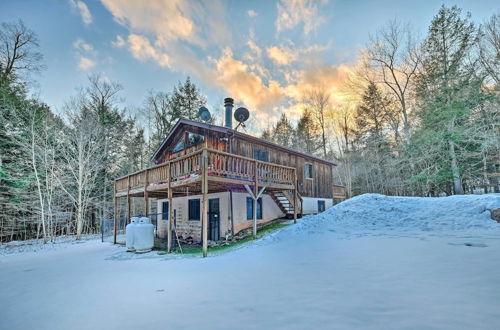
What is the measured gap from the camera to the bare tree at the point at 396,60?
19.8m

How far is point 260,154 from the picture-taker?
13164 mm

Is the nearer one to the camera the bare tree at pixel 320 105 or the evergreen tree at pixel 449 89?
the evergreen tree at pixel 449 89

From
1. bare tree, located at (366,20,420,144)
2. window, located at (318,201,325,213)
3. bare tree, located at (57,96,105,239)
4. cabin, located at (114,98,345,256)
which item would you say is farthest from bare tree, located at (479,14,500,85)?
bare tree, located at (57,96,105,239)

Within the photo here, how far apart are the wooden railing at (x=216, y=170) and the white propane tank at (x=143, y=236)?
1819 millimetres

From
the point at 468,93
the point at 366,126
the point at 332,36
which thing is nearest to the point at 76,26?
the point at 332,36

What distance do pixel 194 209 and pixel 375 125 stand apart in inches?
865

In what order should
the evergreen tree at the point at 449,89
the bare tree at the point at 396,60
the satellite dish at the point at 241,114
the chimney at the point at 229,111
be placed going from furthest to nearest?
the bare tree at the point at 396,60 → the evergreen tree at the point at 449,89 → the satellite dish at the point at 241,114 → the chimney at the point at 229,111

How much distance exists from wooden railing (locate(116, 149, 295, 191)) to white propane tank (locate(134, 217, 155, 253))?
1.82 meters

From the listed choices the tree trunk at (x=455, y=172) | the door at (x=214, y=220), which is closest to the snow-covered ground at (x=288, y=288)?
the door at (x=214, y=220)

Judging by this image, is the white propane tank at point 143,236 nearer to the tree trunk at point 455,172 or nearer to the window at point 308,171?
the window at point 308,171

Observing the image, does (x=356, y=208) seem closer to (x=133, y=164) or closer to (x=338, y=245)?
(x=338, y=245)

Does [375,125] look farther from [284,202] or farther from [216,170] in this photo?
[216,170]

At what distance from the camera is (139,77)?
65.4 ft

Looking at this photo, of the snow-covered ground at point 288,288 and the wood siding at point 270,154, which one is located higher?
the wood siding at point 270,154
